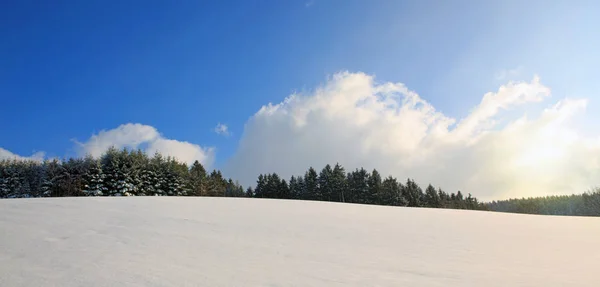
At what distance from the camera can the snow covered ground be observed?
5.22m

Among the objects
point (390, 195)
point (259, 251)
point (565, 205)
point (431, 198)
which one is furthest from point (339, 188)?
point (565, 205)

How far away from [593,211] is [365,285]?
91.8 m

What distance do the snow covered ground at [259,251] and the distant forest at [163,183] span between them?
101ft

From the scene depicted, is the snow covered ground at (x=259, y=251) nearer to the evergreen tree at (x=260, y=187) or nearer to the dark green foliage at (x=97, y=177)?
the dark green foliage at (x=97, y=177)

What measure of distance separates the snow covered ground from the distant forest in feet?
101

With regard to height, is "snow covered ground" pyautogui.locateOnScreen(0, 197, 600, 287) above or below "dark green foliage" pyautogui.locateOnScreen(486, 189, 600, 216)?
above

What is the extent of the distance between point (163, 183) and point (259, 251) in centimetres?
4320

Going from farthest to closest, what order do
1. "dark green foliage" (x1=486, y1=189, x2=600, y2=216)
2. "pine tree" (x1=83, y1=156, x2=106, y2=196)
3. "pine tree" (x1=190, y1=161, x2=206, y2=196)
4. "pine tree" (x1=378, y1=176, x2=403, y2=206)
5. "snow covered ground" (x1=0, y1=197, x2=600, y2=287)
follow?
"dark green foliage" (x1=486, y1=189, x2=600, y2=216), "pine tree" (x1=378, y1=176, x2=403, y2=206), "pine tree" (x1=190, y1=161, x2=206, y2=196), "pine tree" (x1=83, y1=156, x2=106, y2=196), "snow covered ground" (x1=0, y1=197, x2=600, y2=287)

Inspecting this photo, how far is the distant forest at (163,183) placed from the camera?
39688 millimetres

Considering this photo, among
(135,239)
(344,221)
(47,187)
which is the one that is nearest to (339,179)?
(47,187)

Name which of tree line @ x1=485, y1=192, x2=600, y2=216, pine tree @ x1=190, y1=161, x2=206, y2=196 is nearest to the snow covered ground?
pine tree @ x1=190, y1=161, x2=206, y2=196

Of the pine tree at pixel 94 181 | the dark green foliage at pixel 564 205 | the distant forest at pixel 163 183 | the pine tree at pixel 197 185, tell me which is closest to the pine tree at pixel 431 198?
the distant forest at pixel 163 183

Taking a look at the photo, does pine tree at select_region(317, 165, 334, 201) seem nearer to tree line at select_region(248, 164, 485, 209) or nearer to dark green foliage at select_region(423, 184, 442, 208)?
tree line at select_region(248, 164, 485, 209)

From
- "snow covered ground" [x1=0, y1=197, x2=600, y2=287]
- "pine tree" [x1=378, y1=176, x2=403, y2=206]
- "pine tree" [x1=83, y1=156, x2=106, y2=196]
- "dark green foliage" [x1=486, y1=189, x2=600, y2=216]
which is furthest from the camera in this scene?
"dark green foliage" [x1=486, y1=189, x2=600, y2=216]
